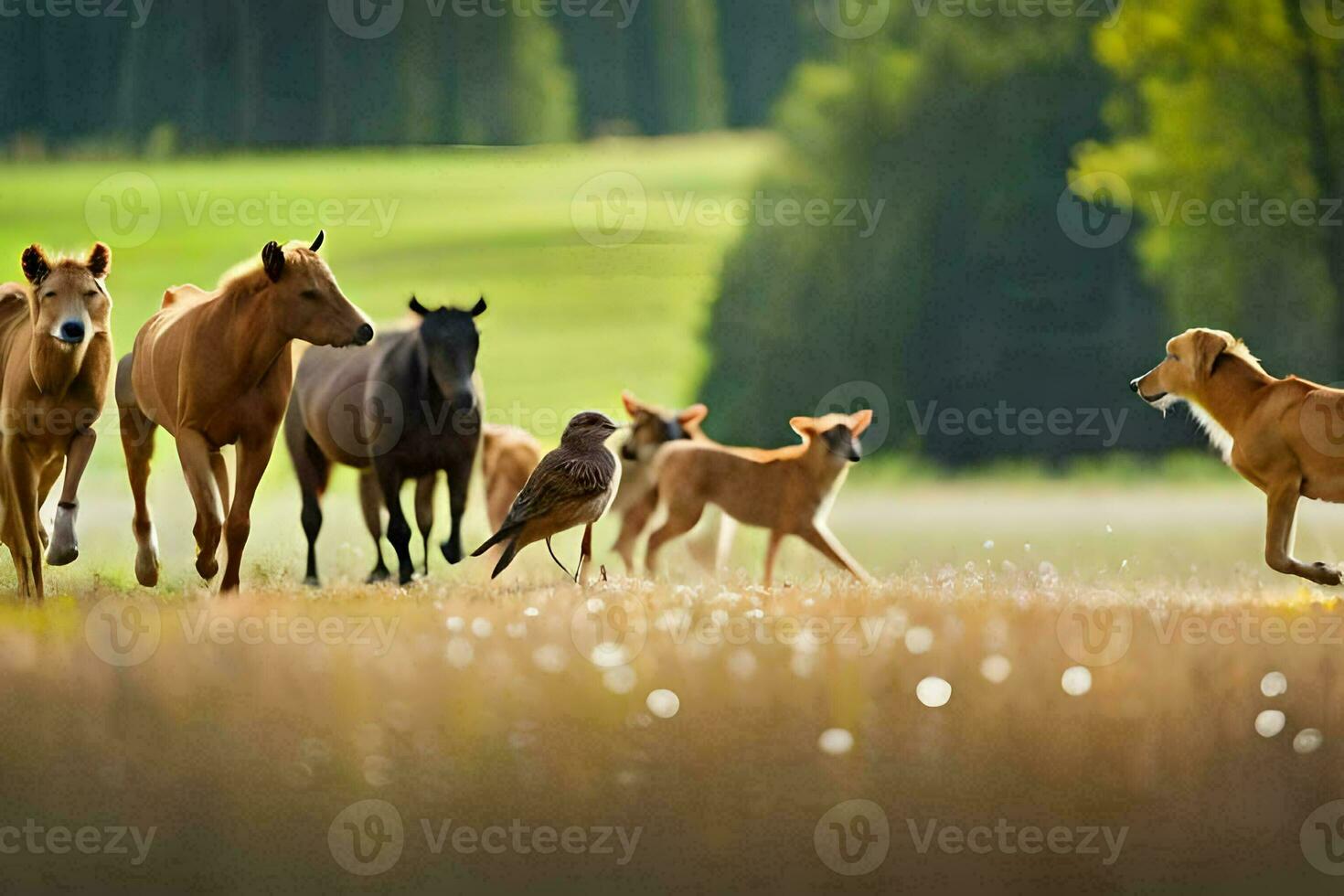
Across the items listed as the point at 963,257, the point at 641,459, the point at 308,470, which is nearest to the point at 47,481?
the point at 308,470

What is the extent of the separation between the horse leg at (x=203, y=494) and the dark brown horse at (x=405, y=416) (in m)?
1.29

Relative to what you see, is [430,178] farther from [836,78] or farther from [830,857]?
[830,857]

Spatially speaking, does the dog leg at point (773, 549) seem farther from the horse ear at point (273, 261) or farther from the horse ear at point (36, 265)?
the horse ear at point (36, 265)

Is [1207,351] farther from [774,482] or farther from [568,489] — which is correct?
[568,489]

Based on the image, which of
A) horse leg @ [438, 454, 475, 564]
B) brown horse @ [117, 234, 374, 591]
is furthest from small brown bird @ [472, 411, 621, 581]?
horse leg @ [438, 454, 475, 564]

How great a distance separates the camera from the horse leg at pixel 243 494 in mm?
7902

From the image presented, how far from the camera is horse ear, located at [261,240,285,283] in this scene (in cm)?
775

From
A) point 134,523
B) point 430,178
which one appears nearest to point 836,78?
point 430,178

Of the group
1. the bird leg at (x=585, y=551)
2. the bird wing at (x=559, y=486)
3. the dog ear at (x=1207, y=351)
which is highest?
the dog ear at (x=1207, y=351)

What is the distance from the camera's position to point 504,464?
10812mm

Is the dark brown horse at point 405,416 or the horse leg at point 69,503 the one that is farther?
the dark brown horse at point 405,416

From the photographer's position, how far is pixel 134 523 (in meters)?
8.73

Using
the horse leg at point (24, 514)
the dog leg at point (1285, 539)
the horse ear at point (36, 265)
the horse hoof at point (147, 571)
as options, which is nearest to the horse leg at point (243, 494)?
the horse hoof at point (147, 571)

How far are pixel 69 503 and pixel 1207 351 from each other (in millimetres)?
5365
